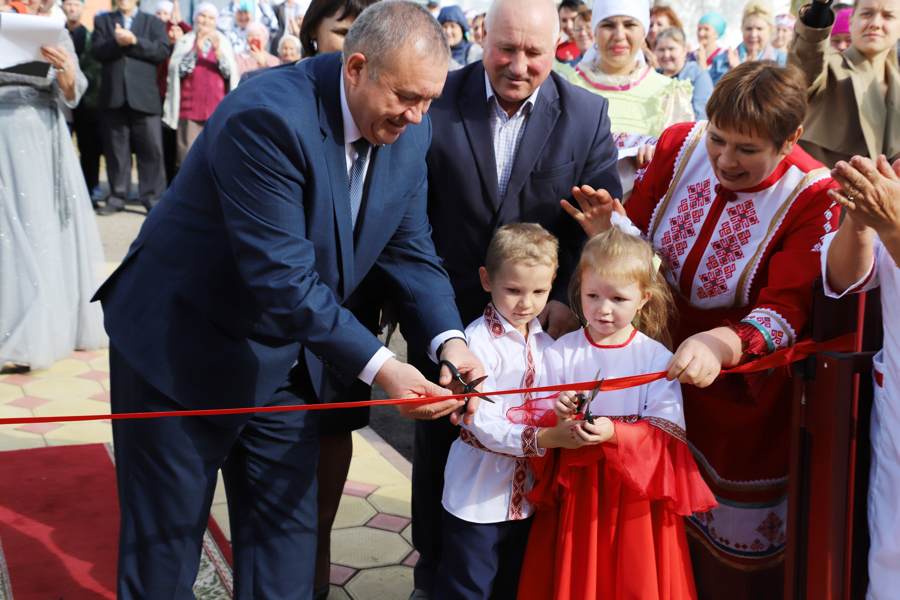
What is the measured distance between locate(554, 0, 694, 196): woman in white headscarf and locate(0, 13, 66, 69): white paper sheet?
284cm

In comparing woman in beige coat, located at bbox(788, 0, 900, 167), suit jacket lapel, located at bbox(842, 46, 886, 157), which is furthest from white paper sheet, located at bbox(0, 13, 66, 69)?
suit jacket lapel, located at bbox(842, 46, 886, 157)

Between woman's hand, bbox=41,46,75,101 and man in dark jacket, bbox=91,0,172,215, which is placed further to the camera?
man in dark jacket, bbox=91,0,172,215

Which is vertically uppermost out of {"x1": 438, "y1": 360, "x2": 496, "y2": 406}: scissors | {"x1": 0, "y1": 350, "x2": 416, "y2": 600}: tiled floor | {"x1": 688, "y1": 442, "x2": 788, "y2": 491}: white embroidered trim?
{"x1": 438, "y1": 360, "x2": 496, "y2": 406}: scissors

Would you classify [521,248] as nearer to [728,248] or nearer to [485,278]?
[485,278]

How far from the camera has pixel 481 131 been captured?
266 cm

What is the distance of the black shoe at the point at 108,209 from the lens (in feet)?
30.5

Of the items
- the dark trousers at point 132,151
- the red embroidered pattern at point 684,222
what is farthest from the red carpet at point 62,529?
the dark trousers at point 132,151

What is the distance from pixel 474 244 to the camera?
8.87ft

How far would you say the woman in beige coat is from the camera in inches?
153

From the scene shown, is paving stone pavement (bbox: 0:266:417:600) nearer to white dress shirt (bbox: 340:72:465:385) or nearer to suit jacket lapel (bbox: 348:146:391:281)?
white dress shirt (bbox: 340:72:465:385)

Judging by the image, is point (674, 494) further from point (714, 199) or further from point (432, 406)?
point (714, 199)

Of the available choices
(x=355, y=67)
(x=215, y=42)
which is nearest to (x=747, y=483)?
(x=355, y=67)

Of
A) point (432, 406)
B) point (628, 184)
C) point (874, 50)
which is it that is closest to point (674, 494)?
point (432, 406)

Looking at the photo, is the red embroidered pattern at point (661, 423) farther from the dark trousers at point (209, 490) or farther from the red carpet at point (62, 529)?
the red carpet at point (62, 529)
